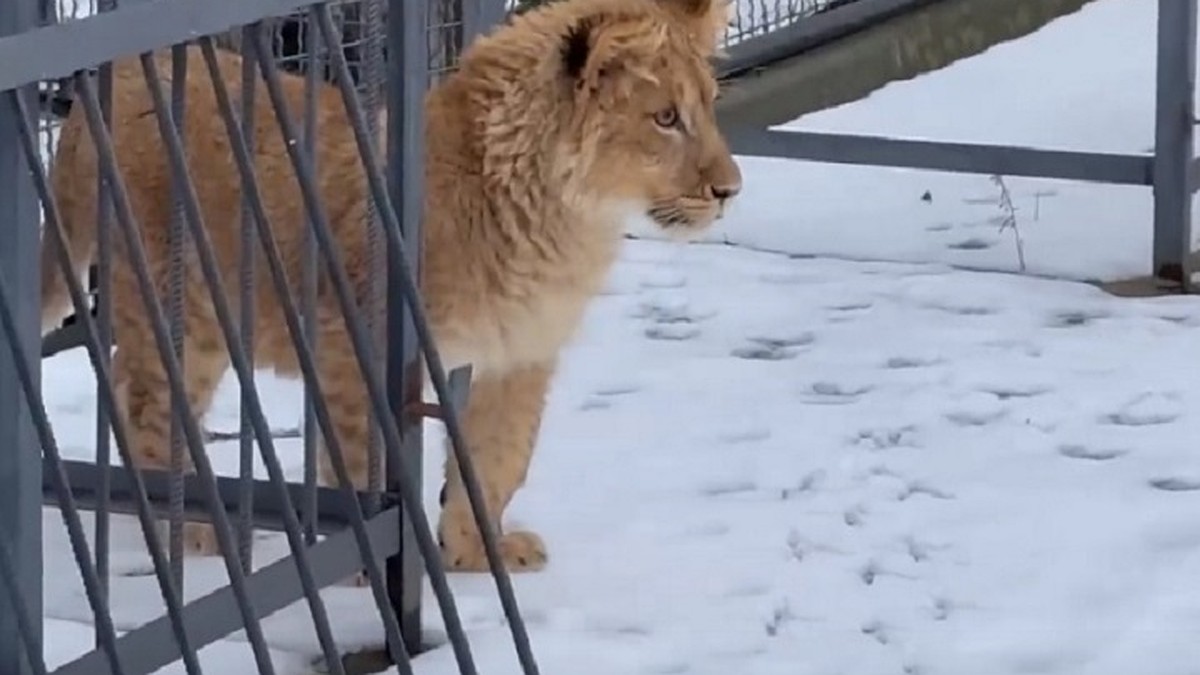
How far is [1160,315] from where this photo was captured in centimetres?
665

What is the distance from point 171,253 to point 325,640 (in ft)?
2.72

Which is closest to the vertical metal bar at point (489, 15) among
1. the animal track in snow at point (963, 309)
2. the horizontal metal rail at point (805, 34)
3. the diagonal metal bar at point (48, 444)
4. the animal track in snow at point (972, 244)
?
the animal track in snow at point (963, 309)

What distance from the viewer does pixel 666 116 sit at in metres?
4.82

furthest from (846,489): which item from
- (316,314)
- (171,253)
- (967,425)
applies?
(171,253)

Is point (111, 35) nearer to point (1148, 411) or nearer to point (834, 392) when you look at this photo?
point (834, 392)

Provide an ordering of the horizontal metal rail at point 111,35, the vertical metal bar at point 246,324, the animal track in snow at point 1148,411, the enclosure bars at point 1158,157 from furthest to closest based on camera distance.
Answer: the enclosure bars at point 1158,157 → the animal track in snow at point 1148,411 → the vertical metal bar at point 246,324 → the horizontal metal rail at point 111,35

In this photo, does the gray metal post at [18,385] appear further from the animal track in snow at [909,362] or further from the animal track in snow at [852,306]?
the animal track in snow at [852,306]

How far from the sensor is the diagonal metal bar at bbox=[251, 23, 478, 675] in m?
3.63

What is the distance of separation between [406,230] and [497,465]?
29.5 inches

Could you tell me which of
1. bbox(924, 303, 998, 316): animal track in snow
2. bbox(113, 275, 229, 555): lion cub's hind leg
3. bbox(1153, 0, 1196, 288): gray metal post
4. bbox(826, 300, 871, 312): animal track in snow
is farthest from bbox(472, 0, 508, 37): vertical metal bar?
bbox(1153, 0, 1196, 288): gray metal post

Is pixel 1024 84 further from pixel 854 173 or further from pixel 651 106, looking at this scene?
pixel 651 106

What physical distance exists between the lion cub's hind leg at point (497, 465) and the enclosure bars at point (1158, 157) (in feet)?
8.37

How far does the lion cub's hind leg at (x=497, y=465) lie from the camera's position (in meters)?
4.86

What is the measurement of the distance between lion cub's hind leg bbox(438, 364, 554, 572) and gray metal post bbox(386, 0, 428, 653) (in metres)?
0.43
